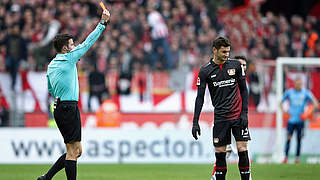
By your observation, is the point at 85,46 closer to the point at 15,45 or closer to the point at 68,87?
the point at 68,87

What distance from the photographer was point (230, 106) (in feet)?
30.2

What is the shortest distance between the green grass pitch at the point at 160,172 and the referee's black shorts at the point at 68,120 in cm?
313

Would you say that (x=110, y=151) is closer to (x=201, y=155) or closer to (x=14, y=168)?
(x=201, y=155)

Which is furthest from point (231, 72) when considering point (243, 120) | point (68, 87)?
point (68, 87)

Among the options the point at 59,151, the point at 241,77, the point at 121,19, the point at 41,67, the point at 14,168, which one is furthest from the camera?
the point at 121,19

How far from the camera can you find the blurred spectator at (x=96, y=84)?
19.0 metres

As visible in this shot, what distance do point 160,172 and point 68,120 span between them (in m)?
5.11

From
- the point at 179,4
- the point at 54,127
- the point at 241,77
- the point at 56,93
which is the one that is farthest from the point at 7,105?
the point at 241,77

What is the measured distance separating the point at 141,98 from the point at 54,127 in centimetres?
285

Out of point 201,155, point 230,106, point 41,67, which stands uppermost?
point 41,67

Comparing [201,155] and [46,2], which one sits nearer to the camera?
[201,155]

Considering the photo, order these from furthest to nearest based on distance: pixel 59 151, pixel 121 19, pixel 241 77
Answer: pixel 121 19
pixel 59 151
pixel 241 77

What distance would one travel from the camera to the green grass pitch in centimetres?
1226

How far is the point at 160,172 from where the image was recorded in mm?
13875
